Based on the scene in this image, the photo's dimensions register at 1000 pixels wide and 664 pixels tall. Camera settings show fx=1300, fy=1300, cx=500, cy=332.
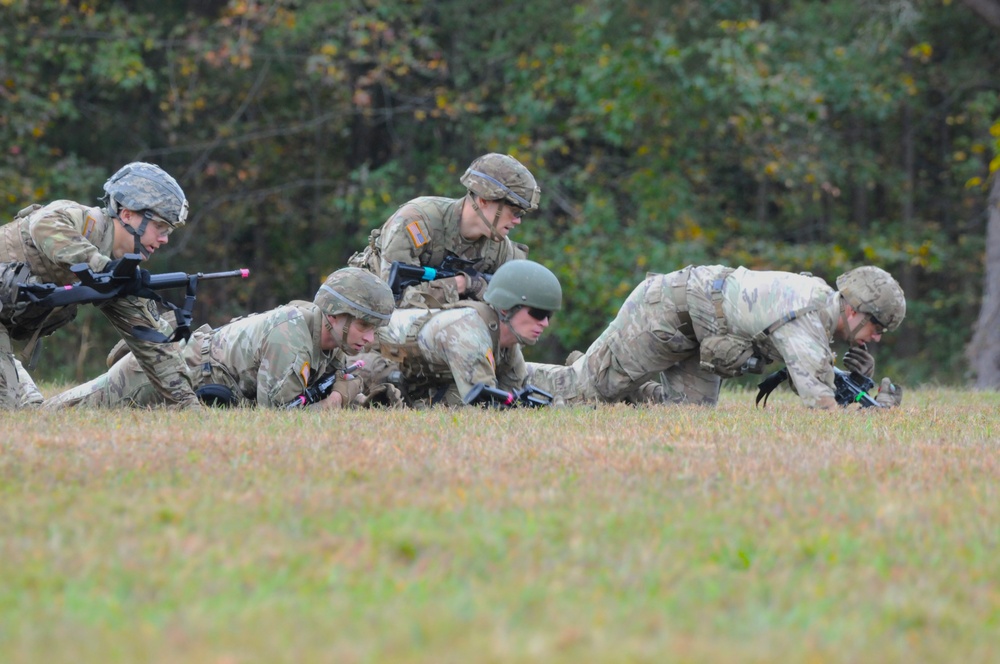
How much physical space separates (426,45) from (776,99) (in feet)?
18.1

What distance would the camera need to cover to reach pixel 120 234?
8.56 metres

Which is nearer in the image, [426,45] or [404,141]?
[426,45]

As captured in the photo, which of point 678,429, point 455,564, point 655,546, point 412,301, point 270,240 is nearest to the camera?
point 455,564

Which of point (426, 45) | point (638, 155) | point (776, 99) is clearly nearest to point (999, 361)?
point (776, 99)

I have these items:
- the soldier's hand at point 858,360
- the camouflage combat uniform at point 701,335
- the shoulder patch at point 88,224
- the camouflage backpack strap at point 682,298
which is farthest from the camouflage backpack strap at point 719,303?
Result: the shoulder patch at point 88,224

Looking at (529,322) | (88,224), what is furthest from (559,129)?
(88,224)

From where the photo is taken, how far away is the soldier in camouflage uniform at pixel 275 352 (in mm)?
8898

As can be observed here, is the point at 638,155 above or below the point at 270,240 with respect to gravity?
above

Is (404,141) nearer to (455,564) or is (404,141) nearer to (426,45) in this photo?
(426,45)

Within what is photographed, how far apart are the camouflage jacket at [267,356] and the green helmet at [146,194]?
99 cm

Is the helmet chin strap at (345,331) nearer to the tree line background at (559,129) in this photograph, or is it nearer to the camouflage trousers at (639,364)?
the camouflage trousers at (639,364)

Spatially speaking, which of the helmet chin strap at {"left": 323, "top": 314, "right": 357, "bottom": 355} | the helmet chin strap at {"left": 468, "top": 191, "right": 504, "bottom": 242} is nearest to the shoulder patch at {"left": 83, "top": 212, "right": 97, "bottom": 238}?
the helmet chin strap at {"left": 323, "top": 314, "right": 357, "bottom": 355}

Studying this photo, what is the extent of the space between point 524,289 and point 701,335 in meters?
1.54

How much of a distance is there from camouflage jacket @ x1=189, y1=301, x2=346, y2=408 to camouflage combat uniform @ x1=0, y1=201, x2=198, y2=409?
509 millimetres
